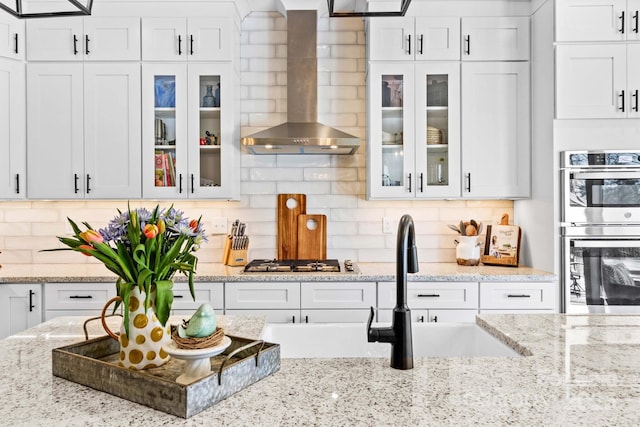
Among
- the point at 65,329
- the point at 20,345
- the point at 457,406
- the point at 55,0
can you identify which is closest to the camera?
the point at 457,406

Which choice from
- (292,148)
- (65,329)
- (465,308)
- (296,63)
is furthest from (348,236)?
(65,329)

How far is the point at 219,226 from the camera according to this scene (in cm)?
330

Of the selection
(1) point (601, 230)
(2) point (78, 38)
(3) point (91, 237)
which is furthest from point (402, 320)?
(2) point (78, 38)

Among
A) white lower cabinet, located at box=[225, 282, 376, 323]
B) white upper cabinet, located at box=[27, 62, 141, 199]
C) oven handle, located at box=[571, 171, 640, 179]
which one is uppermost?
→ white upper cabinet, located at box=[27, 62, 141, 199]

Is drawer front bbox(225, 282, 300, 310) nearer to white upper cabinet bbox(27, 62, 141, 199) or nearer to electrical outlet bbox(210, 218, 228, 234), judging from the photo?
electrical outlet bbox(210, 218, 228, 234)

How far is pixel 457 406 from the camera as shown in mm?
935

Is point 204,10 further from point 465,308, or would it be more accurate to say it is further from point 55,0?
point 465,308

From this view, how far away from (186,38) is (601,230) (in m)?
2.87

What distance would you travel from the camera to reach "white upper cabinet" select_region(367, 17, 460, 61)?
301 cm

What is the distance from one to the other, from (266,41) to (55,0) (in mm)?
1533

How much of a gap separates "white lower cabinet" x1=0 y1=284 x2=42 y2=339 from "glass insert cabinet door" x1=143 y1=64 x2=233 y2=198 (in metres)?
0.88

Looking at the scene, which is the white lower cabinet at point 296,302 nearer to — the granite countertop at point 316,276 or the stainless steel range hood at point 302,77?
the granite countertop at point 316,276

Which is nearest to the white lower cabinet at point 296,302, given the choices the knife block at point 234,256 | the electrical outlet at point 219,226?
the knife block at point 234,256

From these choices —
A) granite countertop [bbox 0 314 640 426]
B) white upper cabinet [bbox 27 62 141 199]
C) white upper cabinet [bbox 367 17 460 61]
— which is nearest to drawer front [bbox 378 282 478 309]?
granite countertop [bbox 0 314 640 426]
